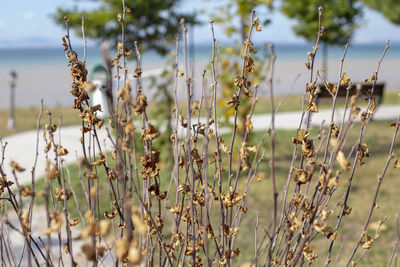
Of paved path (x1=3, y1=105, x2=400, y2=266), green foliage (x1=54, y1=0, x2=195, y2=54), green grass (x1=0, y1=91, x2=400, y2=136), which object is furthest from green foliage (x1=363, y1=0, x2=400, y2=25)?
green foliage (x1=54, y1=0, x2=195, y2=54)

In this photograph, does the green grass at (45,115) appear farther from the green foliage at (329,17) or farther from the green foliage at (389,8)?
the green foliage at (389,8)

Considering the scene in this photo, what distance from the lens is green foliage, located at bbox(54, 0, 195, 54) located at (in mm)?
8742

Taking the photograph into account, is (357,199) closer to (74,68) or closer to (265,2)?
(265,2)

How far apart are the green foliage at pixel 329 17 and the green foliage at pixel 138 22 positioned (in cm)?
805

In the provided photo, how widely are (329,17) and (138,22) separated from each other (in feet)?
31.1

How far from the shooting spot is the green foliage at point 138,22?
344 inches

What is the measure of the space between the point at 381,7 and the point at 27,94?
17413 mm

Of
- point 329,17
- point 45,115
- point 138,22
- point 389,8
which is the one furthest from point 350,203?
point 389,8

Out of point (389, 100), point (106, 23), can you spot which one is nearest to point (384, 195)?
point (106, 23)

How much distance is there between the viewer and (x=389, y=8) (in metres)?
22.9

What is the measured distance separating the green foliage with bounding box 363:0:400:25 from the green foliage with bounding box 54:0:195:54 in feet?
53.1

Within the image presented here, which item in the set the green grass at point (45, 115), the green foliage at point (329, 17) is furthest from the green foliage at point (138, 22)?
the green foliage at point (329, 17)

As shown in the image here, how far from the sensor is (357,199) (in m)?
5.50

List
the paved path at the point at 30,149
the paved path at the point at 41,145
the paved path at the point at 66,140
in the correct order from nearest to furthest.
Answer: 1. the paved path at the point at 41,145
2. the paved path at the point at 30,149
3. the paved path at the point at 66,140
